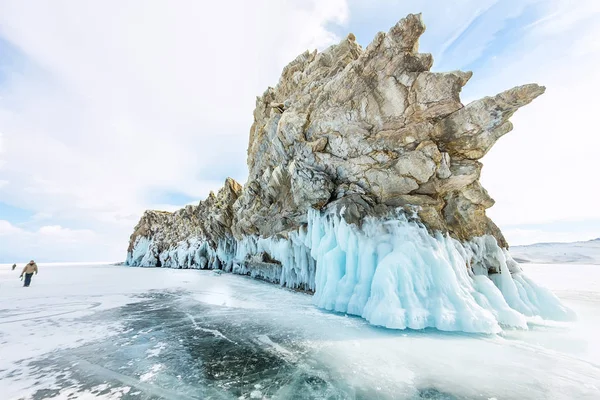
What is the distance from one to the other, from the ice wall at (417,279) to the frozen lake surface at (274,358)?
25.0 inches

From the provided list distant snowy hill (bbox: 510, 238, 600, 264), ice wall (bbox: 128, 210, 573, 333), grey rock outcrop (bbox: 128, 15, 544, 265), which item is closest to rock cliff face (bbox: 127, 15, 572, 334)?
grey rock outcrop (bbox: 128, 15, 544, 265)

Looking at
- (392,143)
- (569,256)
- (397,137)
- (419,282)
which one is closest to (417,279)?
(419,282)

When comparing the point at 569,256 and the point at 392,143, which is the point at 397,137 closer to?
the point at 392,143

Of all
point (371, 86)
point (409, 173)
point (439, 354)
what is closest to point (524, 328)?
point (439, 354)

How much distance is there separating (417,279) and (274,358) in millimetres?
6449

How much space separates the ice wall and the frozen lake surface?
25.0 inches

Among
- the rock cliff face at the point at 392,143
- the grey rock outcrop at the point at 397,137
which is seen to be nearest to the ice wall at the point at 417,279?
the rock cliff face at the point at 392,143

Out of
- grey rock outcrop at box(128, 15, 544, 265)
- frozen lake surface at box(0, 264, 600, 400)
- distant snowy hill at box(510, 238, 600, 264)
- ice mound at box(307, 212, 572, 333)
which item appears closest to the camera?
frozen lake surface at box(0, 264, 600, 400)

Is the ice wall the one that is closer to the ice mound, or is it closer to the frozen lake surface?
the ice mound

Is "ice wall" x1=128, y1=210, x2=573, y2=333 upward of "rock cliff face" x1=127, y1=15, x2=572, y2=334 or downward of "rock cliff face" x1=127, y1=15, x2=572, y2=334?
downward

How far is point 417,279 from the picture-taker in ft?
31.7

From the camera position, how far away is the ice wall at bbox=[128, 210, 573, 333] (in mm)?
8820

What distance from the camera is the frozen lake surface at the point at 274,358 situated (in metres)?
4.46

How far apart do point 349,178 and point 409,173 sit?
3273 millimetres
